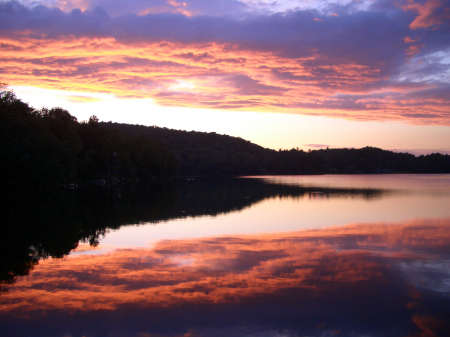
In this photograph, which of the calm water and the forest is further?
the forest

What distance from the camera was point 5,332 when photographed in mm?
6117

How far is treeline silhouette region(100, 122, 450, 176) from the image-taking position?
144 m

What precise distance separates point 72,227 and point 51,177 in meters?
21.4

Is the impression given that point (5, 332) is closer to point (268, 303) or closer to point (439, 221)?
point (268, 303)

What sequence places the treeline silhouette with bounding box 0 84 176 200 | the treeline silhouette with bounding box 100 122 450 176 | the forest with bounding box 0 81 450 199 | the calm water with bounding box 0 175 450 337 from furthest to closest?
the treeline silhouette with bounding box 100 122 450 176 → the forest with bounding box 0 81 450 199 → the treeline silhouette with bounding box 0 84 176 200 → the calm water with bounding box 0 175 450 337

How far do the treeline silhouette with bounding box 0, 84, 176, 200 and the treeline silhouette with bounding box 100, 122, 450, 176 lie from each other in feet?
159

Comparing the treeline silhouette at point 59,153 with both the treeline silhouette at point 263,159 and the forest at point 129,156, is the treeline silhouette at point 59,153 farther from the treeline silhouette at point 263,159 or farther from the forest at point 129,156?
the treeline silhouette at point 263,159

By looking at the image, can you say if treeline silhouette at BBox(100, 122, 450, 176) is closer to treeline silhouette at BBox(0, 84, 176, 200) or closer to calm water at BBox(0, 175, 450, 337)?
treeline silhouette at BBox(0, 84, 176, 200)

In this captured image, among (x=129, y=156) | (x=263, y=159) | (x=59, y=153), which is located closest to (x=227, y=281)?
(x=59, y=153)

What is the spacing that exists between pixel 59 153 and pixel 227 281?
36763 millimetres

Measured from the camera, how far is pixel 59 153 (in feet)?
134

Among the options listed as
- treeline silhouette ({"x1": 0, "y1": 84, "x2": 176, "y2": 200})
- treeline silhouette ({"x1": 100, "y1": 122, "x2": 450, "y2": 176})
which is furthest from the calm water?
treeline silhouette ({"x1": 100, "y1": 122, "x2": 450, "y2": 176})

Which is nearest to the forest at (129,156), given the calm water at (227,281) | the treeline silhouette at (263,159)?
the treeline silhouette at (263,159)

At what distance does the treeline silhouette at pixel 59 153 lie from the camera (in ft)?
94.2
